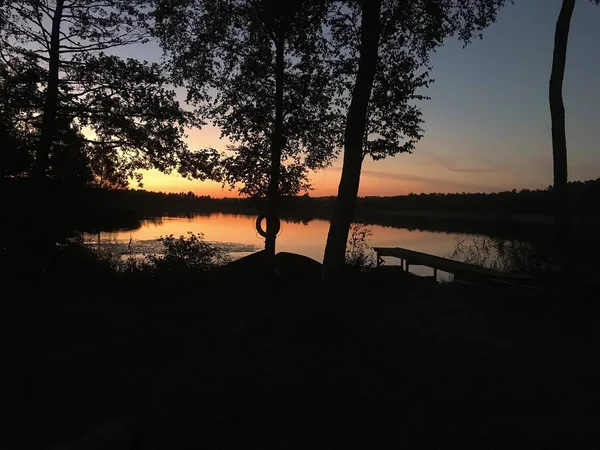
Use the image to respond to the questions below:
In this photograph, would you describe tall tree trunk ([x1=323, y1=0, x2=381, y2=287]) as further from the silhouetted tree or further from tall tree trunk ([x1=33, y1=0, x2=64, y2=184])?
tall tree trunk ([x1=33, y1=0, x2=64, y2=184])

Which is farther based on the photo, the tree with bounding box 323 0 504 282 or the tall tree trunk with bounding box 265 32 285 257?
the tall tree trunk with bounding box 265 32 285 257

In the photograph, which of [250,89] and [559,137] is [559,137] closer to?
[559,137]

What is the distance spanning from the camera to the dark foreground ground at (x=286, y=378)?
14.9 ft

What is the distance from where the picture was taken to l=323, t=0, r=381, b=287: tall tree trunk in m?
7.83

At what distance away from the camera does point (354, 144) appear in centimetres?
789

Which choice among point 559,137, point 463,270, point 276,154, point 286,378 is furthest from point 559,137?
point 463,270

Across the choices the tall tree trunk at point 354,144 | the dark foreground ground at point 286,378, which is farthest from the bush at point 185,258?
the tall tree trunk at point 354,144

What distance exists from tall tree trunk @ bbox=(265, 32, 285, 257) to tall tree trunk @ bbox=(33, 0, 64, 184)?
5.83m

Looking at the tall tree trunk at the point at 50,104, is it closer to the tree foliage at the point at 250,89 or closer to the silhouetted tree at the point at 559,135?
the tree foliage at the point at 250,89

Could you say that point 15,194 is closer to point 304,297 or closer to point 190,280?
point 190,280

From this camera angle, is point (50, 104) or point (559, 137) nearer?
point (559, 137)

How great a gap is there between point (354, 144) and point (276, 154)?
19.3 ft

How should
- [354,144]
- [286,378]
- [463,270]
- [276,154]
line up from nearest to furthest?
[286,378], [354,144], [276,154], [463,270]

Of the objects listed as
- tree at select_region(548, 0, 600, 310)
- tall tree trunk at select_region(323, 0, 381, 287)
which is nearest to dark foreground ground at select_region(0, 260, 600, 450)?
tall tree trunk at select_region(323, 0, 381, 287)
